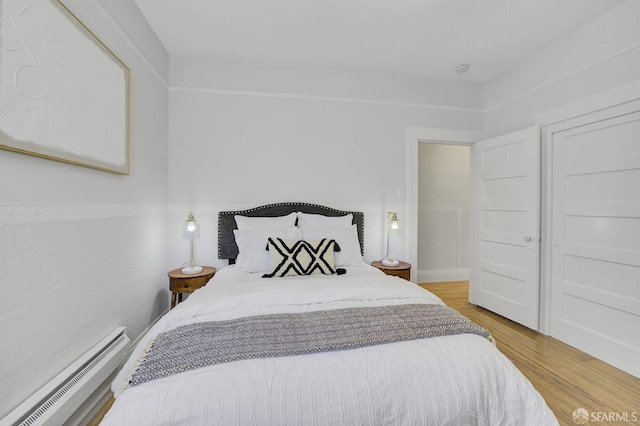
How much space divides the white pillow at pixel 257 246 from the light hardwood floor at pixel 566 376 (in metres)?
Result: 2.04

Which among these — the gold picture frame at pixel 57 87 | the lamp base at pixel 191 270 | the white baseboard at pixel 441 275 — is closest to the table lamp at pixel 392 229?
the white baseboard at pixel 441 275

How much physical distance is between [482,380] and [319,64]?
298cm

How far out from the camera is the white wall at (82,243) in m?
1.14

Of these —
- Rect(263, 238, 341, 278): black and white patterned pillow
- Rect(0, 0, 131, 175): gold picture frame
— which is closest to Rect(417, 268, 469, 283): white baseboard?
Rect(263, 238, 341, 278): black and white patterned pillow

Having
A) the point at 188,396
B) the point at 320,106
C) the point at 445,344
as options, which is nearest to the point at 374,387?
the point at 445,344

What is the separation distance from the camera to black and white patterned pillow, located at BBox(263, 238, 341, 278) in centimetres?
227

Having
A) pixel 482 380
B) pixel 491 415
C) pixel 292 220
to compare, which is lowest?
pixel 491 415

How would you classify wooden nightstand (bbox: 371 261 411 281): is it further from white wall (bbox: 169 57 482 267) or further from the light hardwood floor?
the light hardwood floor

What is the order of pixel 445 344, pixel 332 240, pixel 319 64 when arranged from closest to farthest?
pixel 445 344 < pixel 332 240 < pixel 319 64

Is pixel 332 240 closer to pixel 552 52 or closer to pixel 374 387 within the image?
pixel 374 387

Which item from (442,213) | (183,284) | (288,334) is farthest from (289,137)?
(442,213)

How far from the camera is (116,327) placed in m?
1.87

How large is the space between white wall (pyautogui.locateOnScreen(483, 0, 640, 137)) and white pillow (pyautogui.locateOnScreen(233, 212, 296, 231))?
2604 mm

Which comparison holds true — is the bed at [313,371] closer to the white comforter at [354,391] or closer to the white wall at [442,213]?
the white comforter at [354,391]
